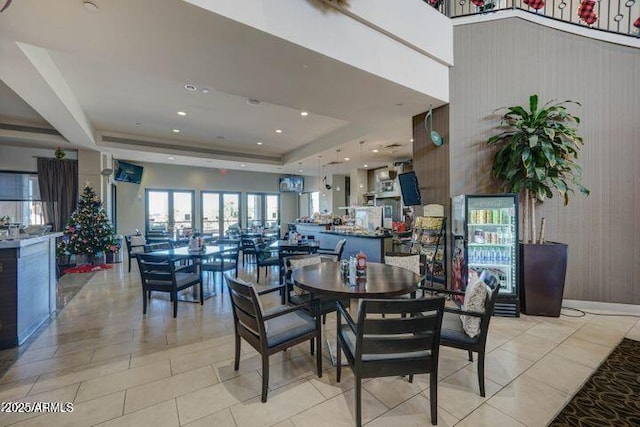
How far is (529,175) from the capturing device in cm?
352

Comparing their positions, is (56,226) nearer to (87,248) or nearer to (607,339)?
(87,248)

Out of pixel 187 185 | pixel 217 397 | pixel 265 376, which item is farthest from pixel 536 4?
pixel 187 185

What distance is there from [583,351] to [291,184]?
402 inches

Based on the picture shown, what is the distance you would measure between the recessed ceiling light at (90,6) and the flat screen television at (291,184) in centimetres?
955

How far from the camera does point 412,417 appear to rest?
1.85 metres

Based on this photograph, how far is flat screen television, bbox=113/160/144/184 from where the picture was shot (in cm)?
828

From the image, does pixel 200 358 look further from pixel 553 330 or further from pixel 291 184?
pixel 291 184

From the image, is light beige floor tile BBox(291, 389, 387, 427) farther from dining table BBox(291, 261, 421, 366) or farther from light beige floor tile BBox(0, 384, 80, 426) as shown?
light beige floor tile BBox(0, 384, 80, 426)

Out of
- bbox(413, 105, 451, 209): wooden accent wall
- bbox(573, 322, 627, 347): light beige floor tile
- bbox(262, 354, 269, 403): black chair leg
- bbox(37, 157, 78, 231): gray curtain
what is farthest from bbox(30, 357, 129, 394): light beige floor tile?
bbox(37, 157, 78, 231): gray curtain

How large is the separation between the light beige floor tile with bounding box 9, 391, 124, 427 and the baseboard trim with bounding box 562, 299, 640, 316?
17.7 ft

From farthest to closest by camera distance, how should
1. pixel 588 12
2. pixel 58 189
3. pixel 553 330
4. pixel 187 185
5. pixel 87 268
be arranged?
pixel 187 185
pixel 58 189
pixel 87 268
pixel 588 12
pixel 553 330

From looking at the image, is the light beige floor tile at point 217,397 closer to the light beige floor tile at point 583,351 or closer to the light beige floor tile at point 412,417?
the light beige floor tile at point 412,417

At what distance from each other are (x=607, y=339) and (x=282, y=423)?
3534 mm

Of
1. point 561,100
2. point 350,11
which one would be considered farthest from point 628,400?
point 350,11
